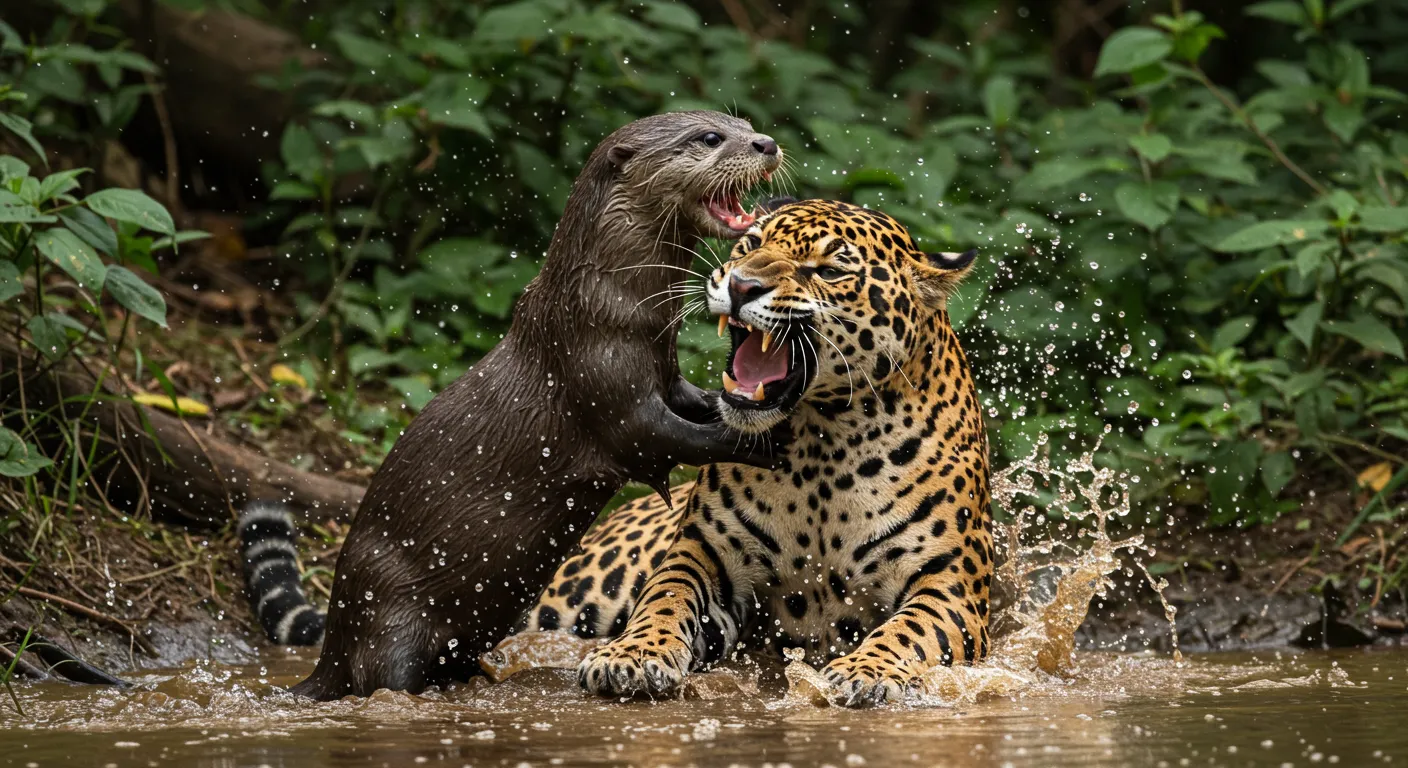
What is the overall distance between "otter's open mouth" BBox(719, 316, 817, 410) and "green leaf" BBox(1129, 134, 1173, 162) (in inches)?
133

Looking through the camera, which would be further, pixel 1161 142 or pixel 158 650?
pixel 1161 142

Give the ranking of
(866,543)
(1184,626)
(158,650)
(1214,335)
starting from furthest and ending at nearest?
(1214,335)
(1184,626)
(158,650)
(866,543)

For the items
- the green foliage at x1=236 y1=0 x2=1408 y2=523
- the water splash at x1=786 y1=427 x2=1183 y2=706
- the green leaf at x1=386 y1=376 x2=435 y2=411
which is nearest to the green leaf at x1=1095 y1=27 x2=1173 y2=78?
the green foliage at x1=236 y1=0 x2=1408 y2=523

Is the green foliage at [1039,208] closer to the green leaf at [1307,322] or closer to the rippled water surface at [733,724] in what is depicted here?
the green leaf at [1307,322]

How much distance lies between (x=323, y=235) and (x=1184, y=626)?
194 inches

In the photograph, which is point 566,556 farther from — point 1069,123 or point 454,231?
point 1069,123

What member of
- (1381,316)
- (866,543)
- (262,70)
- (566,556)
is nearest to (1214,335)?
(1381,316)

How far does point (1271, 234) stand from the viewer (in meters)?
7.86

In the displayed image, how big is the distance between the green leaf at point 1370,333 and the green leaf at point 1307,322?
71mm

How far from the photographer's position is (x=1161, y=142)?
27.5ft

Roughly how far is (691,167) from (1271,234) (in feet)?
10.6

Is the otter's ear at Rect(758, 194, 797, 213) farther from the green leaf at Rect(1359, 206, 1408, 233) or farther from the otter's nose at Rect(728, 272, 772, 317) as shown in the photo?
the green leaf at Rect(1359, 206, 1408, 233)

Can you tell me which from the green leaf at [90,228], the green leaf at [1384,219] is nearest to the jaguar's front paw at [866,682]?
the green leaf at [90,228]

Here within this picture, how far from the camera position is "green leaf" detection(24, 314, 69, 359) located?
20.9ft
